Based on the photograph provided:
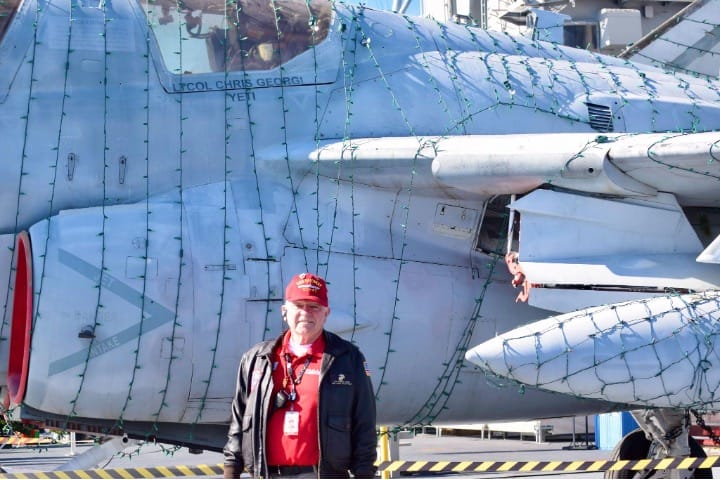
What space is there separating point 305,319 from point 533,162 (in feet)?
10.3

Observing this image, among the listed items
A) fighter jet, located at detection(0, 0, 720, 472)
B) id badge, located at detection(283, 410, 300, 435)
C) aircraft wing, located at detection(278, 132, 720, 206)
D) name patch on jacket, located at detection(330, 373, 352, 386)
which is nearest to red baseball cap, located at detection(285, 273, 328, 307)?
name patch on jacket, located at detection(330, 373, 352, 386)

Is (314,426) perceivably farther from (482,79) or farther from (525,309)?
(482,79)

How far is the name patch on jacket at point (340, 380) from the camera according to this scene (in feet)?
15.1

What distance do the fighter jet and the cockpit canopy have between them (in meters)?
0.02

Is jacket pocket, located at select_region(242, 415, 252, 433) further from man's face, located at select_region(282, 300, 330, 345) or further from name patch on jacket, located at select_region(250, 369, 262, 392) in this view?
man's face, located at select_region(282, 300, 330, 345)

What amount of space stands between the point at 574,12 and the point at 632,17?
2.05 meters

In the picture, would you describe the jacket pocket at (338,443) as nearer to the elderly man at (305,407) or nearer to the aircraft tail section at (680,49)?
the elderly man at (305,407)

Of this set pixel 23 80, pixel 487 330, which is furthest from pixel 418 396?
pixel 23 80

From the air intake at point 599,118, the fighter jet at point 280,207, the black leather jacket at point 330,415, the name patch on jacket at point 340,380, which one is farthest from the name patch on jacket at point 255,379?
the air intake at point 599,118

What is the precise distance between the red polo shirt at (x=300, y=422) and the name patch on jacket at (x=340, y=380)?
0.22ft

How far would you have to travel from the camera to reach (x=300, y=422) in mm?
4602

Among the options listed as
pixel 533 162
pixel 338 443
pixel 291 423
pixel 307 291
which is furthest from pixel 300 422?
pixel 533 162

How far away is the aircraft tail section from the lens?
440 inches

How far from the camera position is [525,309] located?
8.20 meters
